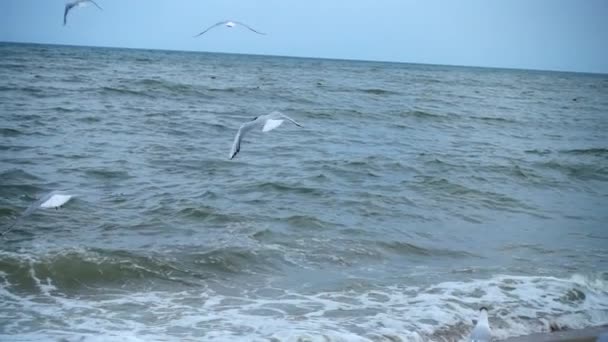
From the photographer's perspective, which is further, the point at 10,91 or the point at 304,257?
the point at 10,91

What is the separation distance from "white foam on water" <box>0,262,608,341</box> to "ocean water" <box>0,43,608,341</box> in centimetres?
2

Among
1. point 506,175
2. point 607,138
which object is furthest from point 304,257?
point 607,138

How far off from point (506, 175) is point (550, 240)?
4003mm

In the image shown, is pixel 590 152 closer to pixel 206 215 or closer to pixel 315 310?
pixel 206 215

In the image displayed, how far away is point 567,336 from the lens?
489cm

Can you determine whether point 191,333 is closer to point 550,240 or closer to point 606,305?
point 606,305

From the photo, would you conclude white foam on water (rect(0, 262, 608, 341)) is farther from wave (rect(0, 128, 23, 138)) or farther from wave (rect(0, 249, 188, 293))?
wave (rect(0, 128, 23, 138))

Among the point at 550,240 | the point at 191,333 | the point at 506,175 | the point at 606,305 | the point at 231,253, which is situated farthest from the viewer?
the point at 506,175

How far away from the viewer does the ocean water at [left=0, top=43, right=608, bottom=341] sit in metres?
4.98

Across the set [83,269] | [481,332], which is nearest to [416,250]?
[481,332]

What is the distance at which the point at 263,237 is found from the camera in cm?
695

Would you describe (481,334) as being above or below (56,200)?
below

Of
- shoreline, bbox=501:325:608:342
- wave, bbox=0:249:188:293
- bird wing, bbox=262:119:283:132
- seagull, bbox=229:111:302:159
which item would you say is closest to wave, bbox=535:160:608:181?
shoreline, bbox=501:325:608:342

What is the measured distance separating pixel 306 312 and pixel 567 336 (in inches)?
82.7
